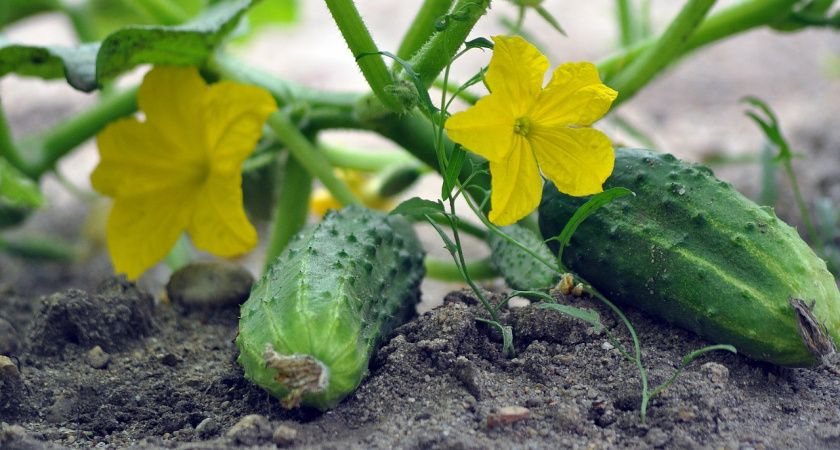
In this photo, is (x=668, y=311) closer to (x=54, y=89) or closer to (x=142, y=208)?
(x=142, y=208)

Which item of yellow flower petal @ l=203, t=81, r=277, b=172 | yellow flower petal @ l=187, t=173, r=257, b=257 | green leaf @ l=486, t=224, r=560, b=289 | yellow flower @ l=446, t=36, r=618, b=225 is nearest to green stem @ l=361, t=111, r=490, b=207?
green leaf @ l=486, t=224, r=560, b=289

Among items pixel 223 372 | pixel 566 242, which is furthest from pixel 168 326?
pixel 566 242

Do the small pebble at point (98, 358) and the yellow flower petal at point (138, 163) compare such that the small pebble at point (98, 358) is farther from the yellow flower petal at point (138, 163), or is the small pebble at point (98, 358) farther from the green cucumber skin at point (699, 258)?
the green cucumber skin at point (699, 258)

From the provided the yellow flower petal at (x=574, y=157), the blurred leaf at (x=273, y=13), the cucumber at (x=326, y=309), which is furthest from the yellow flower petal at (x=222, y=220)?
the blurred leaf at (x=273, y=13)

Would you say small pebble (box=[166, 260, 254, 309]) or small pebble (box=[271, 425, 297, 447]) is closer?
small pebble (box=[271, 425, 297, 447])

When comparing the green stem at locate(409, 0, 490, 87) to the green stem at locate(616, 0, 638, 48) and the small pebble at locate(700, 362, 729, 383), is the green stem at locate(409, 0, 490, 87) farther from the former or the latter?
the green stem at locate(616, 0, 638, 48)

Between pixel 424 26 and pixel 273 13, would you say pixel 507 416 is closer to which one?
pixel 424 26
